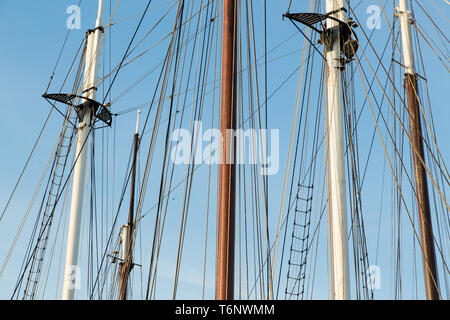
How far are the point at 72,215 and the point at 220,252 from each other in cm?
1138

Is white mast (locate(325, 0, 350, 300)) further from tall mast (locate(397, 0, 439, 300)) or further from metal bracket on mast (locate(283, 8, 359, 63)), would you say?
tall mast (locate(397, 0, 439, 300))

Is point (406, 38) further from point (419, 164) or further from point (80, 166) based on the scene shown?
point (80, 166)

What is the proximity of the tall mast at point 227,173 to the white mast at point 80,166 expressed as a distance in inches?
383

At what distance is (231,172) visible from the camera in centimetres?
1130

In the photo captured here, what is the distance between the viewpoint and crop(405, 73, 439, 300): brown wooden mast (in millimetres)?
17359

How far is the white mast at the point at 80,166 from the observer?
1919 centimetres

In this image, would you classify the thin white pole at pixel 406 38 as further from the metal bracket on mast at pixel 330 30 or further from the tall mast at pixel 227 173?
the tall mast at pixel 227 173

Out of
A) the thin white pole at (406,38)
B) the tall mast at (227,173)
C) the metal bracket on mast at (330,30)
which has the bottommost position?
the tall mast at (227,173)

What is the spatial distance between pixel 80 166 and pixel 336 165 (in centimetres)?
1074

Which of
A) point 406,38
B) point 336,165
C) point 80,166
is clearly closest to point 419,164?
point 406,38

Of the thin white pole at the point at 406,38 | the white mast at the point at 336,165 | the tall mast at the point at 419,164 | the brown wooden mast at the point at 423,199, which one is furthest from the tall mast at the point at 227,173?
the thin white pole at the point at 406,38

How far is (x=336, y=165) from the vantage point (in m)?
14.1
